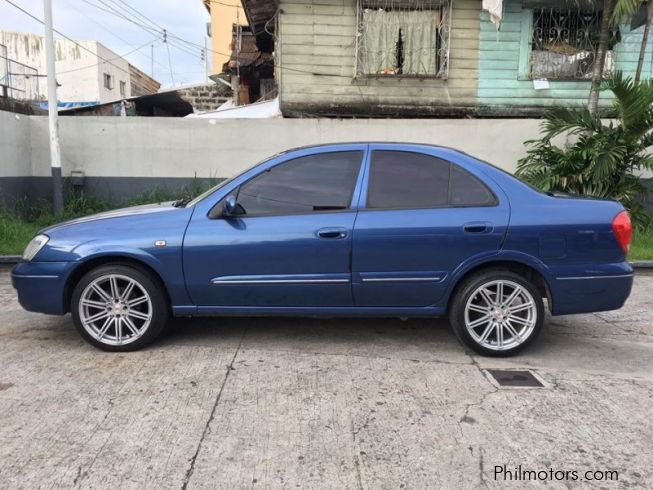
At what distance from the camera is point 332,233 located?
13.6 feet

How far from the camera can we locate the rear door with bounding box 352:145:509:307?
4.13 metres

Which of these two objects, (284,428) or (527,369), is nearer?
(284,428)

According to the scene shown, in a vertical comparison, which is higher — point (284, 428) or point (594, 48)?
point (594, 48)

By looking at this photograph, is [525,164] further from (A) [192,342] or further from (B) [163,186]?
(A) [192,342]

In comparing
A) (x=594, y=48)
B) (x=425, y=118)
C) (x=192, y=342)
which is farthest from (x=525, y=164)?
(x=192, y=342)

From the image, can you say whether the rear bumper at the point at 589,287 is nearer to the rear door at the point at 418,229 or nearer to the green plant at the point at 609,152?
the rear door at the point at 418,229

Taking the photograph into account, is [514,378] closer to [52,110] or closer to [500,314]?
[500,314]

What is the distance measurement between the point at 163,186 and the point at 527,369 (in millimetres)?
7972

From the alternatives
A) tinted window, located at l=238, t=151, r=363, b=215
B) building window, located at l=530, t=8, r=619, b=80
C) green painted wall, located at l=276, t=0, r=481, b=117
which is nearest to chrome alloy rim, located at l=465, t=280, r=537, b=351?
tinted window, located at l=238, t=151, r=363, b=215

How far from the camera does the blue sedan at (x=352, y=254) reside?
414 centimetres

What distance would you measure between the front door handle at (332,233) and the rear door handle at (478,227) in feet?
2.98

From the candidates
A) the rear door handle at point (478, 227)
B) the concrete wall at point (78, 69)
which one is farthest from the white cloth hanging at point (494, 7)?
the concrete wall at point (78, 69)

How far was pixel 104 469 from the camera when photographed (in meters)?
2.78

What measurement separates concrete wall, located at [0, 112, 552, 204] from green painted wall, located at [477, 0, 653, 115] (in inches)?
44.8
